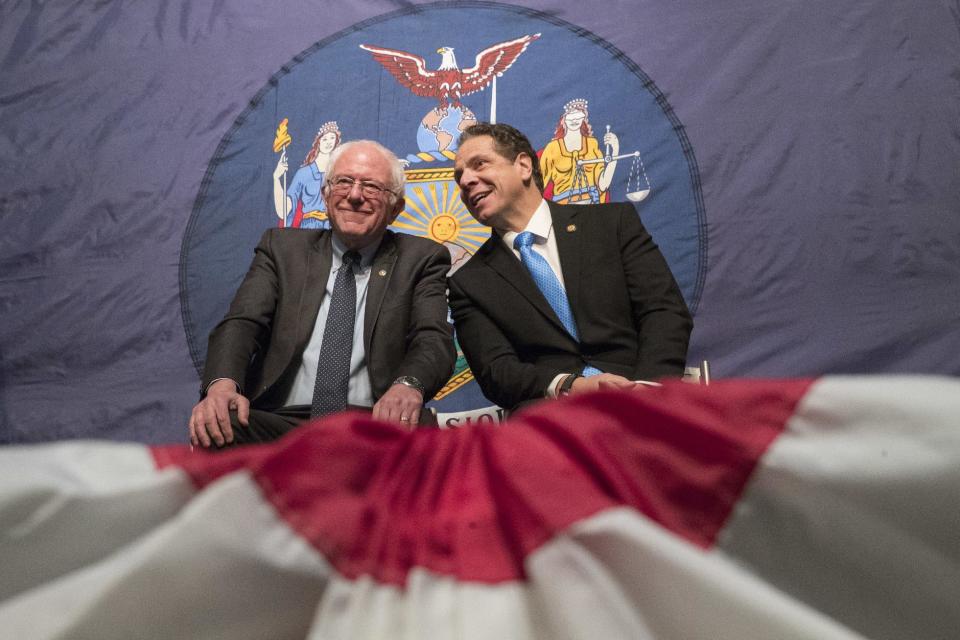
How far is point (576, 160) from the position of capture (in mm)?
2232

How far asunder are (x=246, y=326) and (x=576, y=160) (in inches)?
41.6

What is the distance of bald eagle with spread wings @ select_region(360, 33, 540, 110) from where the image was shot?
2367 millimetres

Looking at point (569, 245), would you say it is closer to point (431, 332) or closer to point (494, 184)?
point (494, 184)

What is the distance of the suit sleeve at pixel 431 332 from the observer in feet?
5.20

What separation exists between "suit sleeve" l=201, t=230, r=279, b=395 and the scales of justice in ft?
2.89

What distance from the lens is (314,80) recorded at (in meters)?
2.51

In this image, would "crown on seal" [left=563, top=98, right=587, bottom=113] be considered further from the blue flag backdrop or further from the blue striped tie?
the blue striped tie

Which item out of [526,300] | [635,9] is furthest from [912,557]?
[635,9]

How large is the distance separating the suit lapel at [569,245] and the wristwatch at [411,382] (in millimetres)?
382

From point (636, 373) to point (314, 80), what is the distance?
1539mm

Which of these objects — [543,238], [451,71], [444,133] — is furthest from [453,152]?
[543,238]

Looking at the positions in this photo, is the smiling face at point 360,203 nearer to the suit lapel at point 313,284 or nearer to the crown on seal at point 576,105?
the suit lapel at point 313,284

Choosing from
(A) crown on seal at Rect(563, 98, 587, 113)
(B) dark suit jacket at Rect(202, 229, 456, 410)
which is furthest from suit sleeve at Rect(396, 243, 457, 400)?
(A) crown on seal at Rect(563, 98, 587, 113)

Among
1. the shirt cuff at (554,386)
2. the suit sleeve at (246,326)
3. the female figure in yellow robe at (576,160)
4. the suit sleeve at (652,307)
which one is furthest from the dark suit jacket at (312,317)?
the female figure in yellow robe at (576,160)
